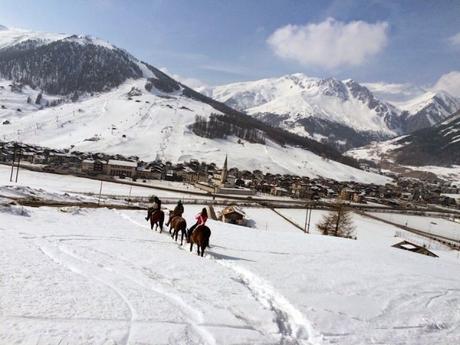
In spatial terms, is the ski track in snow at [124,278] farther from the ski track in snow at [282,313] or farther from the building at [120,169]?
the building at [120,169]

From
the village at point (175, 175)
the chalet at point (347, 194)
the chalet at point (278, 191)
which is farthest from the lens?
the chalet at point (347, 194)

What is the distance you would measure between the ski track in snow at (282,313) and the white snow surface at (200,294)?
0.04 meters

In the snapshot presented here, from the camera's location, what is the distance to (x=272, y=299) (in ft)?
38.5

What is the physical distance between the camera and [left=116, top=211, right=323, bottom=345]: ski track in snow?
30.0 feet

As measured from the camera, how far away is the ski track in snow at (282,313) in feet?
30.0

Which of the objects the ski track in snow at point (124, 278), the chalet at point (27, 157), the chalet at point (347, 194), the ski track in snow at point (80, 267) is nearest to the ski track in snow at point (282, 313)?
the ski track in snow at point (124, 278)

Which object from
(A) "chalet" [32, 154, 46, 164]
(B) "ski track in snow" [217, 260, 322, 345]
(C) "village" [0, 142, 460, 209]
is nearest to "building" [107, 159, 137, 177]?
(C) "village" [0, 142, 460, 209]

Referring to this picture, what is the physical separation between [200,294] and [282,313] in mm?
2460

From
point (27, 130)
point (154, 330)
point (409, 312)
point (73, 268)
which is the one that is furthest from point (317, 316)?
point (27, 130)

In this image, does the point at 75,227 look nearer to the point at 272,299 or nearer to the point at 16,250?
the point at 16,250

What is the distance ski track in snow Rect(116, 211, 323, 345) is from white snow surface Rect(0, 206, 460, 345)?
4 centimetres

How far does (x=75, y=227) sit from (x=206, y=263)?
357 inches

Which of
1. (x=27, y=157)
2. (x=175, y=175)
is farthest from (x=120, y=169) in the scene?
(x=27, y=157)

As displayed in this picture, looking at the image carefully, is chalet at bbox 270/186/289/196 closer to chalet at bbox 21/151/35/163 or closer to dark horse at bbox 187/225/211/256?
chalet at bbox 21/151/35/163
